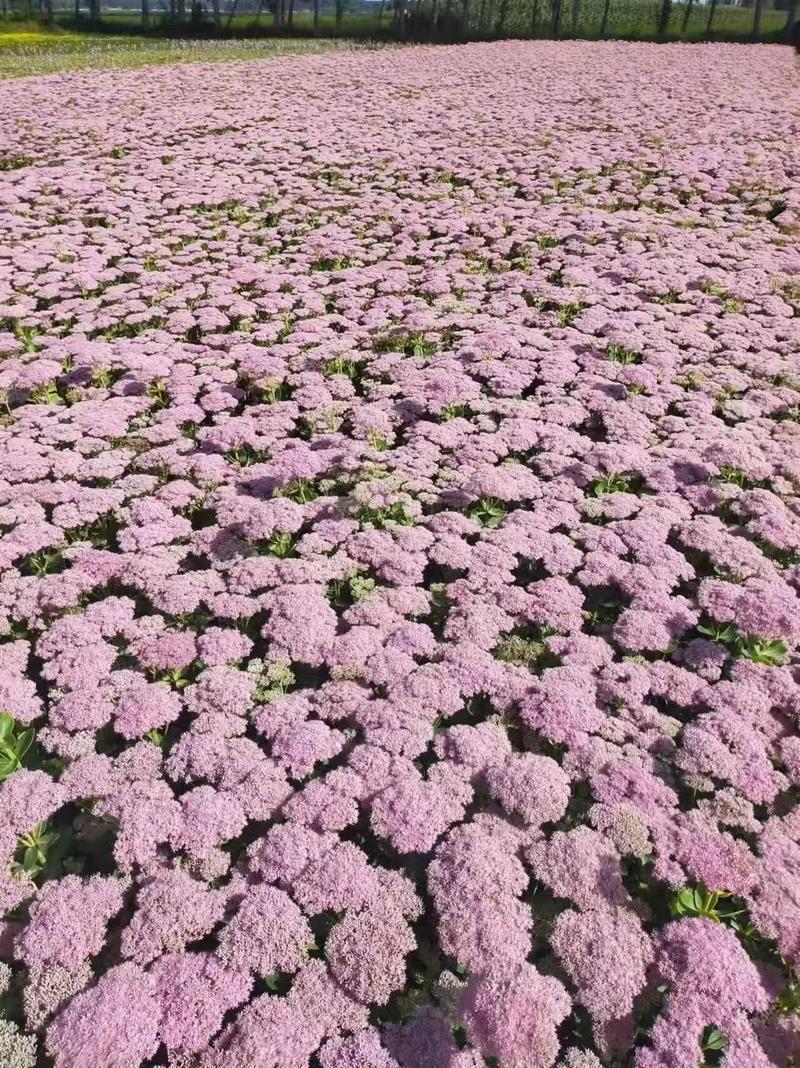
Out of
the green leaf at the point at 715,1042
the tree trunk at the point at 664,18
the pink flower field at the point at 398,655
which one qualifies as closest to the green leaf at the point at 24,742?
the pink flower field at the point at 398,655

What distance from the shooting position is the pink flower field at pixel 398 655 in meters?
3.00

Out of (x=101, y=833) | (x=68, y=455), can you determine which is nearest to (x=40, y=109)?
(x=68, y=455)

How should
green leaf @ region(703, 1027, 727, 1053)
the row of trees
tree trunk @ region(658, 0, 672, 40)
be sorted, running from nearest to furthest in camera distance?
green leaf @ region(703, 1027, 727, 1053) → the row of trees → tree trunk @ region(658, 0, 672, 40)

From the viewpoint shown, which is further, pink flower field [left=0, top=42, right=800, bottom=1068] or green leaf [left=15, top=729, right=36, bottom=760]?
green leaf [left=15, top=729, right=36, bottom=760]

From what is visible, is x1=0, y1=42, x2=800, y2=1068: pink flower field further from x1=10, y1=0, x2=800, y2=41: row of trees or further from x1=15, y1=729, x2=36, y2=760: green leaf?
x1=10, y1=0, x2=800, y2=41: row of trees

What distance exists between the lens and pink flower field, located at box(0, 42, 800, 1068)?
3002mm

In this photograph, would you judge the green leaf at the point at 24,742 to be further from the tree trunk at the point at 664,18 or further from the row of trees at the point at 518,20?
the tree trunk at the point at 664,18

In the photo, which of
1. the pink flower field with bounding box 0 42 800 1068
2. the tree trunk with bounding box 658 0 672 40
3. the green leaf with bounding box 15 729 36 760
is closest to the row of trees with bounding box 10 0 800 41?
the tree trunk with bounding box 658 0 672 40

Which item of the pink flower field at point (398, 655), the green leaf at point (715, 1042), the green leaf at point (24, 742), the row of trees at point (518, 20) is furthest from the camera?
the row of trees at point (518, 20)

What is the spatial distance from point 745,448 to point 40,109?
23.5 metres

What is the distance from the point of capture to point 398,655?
4.57 metres

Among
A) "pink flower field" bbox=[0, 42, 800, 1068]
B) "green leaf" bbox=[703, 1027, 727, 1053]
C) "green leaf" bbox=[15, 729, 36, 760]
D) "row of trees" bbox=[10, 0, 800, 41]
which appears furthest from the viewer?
"row of trees" bbox=[10, 0, 800, 41]

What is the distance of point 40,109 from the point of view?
70.2 feet

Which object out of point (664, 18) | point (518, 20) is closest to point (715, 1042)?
point (664, 18)
